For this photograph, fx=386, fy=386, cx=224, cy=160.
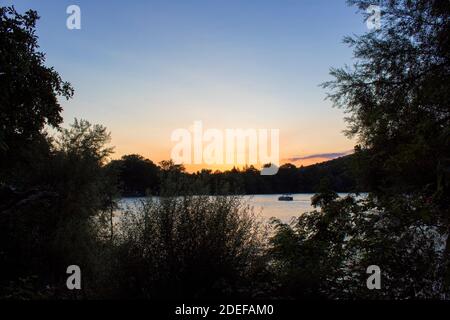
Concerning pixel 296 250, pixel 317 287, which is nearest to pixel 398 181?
pixel 296 250

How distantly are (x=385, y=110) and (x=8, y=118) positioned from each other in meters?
10.6

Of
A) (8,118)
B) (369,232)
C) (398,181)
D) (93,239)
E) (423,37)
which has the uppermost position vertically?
(423,37)

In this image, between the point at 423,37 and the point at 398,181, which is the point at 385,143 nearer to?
the point at 398,181

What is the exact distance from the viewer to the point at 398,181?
10.8m

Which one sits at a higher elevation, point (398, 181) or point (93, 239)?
point (398, 181)

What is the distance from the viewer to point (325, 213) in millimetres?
9742

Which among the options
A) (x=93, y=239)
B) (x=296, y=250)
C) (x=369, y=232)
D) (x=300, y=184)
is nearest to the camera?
(x=369, y=232)

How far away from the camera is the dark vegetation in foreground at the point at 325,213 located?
670cm

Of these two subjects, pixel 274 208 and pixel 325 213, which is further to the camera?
pixel 274 208

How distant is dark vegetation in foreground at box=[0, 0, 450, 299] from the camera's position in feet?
22.0
